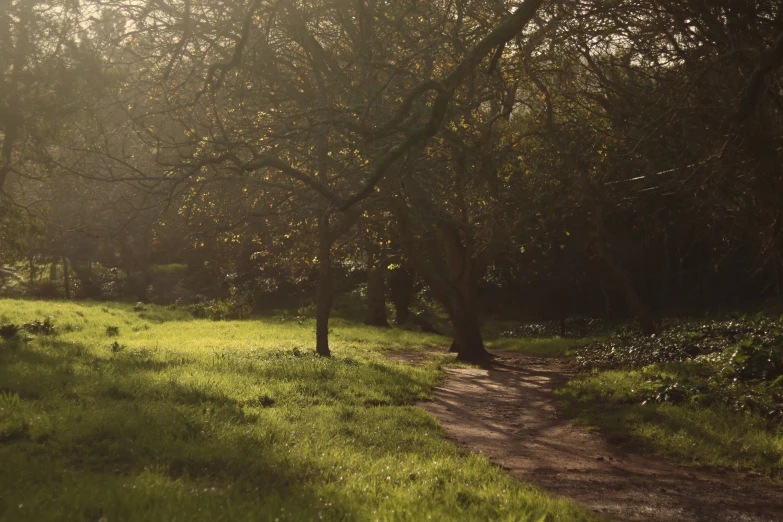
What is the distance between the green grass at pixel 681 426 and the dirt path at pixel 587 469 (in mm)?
390

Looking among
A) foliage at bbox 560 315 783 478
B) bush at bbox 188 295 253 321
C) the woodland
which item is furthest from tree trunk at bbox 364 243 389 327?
foliage at bbox 560 315 783 478

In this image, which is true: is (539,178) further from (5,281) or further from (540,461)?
(5,281)

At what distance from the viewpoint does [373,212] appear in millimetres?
20703

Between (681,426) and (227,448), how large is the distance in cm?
648

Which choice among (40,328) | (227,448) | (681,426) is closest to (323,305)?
(40,328)

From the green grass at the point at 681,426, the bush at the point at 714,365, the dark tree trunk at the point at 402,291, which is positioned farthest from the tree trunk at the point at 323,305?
the dark tree trunk at the point at 402,291

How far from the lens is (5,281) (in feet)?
152

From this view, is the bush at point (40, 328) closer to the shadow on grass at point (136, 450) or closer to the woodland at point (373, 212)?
the woodland at point (373, 212)

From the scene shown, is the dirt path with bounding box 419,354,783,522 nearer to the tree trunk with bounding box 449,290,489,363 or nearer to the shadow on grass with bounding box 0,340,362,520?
the shadow on grass with bounding box 0,340,362,520

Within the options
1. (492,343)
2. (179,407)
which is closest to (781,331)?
(179,407)

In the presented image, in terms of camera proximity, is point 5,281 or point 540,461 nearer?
point 540,461

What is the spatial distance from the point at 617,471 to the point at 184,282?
44.7 m

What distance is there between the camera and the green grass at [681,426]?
9.33 m

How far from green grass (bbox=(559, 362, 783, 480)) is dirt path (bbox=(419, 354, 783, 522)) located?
390 mm
